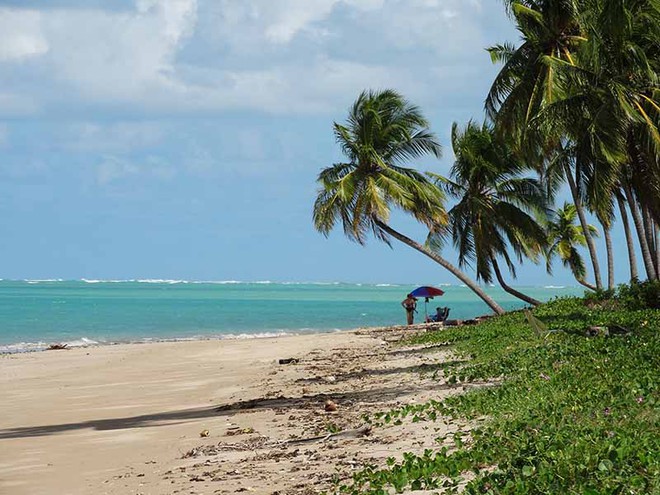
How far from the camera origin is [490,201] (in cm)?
3444

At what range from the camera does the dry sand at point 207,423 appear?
8586mm

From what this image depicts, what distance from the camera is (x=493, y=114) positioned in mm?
27391

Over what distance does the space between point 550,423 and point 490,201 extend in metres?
27.0

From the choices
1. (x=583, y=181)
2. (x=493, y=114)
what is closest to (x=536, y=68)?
(x=493, y=114)

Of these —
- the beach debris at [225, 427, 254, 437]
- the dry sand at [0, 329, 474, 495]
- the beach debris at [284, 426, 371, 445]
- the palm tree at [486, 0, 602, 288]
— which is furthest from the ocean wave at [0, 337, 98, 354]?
the beach debris at [284, 426, 371, 445]

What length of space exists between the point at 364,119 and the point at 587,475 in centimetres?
2810

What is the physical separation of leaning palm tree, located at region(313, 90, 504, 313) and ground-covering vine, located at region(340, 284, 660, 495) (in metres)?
16.2

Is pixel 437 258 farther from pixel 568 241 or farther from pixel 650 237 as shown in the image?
pixel 568 241

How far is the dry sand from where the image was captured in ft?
28.2

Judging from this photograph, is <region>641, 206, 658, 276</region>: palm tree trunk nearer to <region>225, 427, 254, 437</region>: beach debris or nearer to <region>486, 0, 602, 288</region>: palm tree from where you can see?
<region>486, 0, 602, 288</region>: palm tree

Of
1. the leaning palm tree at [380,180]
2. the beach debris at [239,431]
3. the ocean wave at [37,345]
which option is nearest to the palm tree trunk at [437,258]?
the leaning palm tree at [380,180]

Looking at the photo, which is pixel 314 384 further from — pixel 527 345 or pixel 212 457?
pixel 212 457

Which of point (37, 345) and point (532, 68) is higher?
point (532, 68)

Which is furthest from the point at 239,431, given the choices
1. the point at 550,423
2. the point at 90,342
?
the point at 90,342
